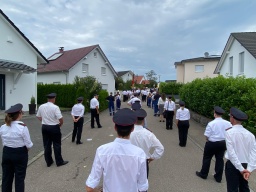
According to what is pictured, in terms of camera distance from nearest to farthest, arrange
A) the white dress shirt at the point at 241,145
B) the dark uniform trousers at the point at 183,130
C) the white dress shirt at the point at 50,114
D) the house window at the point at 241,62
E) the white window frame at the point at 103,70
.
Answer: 1. the white dress shirt at the point at 241,145
2. the white dress shirt at the point at 50,114
3. the dark uniform trousers at the point at 183,130
4. the house window at the point at 241,62
5. the white window frame at the point at 103,70

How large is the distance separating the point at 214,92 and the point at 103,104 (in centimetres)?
1293

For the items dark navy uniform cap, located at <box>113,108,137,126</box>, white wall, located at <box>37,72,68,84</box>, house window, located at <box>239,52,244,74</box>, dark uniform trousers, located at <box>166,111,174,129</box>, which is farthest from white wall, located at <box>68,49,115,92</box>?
dark navy uniform cap, located at <box>113,108,137,126</box>

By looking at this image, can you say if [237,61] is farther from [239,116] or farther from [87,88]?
[239,116]

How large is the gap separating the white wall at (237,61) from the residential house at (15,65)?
16260mm

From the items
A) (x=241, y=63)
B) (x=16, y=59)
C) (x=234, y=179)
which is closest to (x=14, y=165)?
(x=234, y=179)

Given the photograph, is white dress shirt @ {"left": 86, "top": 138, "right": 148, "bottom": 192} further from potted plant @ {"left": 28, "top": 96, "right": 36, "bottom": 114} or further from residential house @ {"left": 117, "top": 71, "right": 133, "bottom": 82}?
residential house @ {"left": 117, "top": 71, "right": 133, "bottom": 82}

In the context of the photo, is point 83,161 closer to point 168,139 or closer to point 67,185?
point 67,185

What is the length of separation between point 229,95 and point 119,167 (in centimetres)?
→ 904

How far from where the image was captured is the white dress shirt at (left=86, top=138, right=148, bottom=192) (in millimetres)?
2422

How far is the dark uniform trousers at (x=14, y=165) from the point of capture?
426 cm

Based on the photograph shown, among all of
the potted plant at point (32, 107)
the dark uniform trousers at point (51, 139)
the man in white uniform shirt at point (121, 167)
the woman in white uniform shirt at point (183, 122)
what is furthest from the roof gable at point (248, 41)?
the man in white uniform shirt at point (121, 167)

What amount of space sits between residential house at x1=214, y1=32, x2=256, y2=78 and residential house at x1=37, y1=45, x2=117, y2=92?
635 inches

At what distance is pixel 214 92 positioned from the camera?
39.4 ft

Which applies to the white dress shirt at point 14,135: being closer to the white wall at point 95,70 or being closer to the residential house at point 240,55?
the residential house at point 240,55
